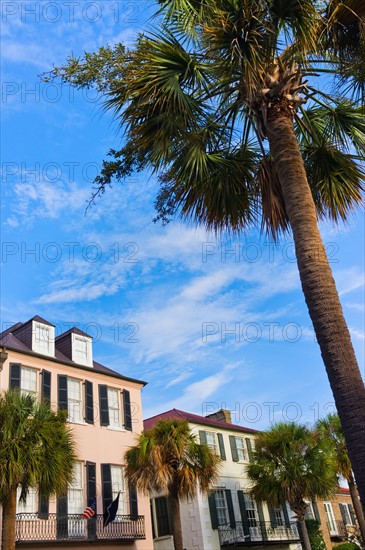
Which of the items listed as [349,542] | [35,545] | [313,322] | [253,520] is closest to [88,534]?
[35,545]

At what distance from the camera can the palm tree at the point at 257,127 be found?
728 cm

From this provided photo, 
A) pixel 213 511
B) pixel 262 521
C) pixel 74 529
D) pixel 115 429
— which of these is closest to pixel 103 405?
pixel 115 429

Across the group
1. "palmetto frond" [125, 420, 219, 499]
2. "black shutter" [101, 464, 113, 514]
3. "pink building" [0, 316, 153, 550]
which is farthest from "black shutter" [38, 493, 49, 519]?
"palmetto frond" [125, 420, 219, 499]

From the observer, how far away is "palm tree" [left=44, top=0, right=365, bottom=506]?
23.9ft

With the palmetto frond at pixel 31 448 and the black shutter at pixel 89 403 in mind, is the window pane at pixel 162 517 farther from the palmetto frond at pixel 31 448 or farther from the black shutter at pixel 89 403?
the palmetto frond at pixel 31 448

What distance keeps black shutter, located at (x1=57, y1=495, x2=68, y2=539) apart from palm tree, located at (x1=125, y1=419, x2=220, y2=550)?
347 cm

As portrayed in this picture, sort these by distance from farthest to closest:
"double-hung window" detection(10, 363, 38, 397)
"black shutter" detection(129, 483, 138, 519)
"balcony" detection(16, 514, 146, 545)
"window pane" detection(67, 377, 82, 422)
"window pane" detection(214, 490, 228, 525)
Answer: "window pane" detection(214, 490, 228, 525) < "black shutter" detection(129, 483, 138, 519) < "window pane" detection(67, 377, 82, 422) < "double-hung window" detection(10, 363, 38, 397) < "balcony" detection(16, 514, 146, 545)

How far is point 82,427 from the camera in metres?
23.7

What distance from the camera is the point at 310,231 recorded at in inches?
302

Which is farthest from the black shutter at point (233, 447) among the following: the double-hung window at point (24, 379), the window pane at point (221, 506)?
the double-hung window at point (24, 379)

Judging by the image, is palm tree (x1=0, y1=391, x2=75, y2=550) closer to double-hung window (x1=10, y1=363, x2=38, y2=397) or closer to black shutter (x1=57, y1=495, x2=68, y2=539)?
double-hung window (x1=10, y1=363, x2=38, y2=397)

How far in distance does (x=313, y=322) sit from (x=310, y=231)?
1307 millimetres

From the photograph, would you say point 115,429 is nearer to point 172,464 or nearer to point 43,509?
point 43,509

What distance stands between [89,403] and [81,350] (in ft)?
8.30
